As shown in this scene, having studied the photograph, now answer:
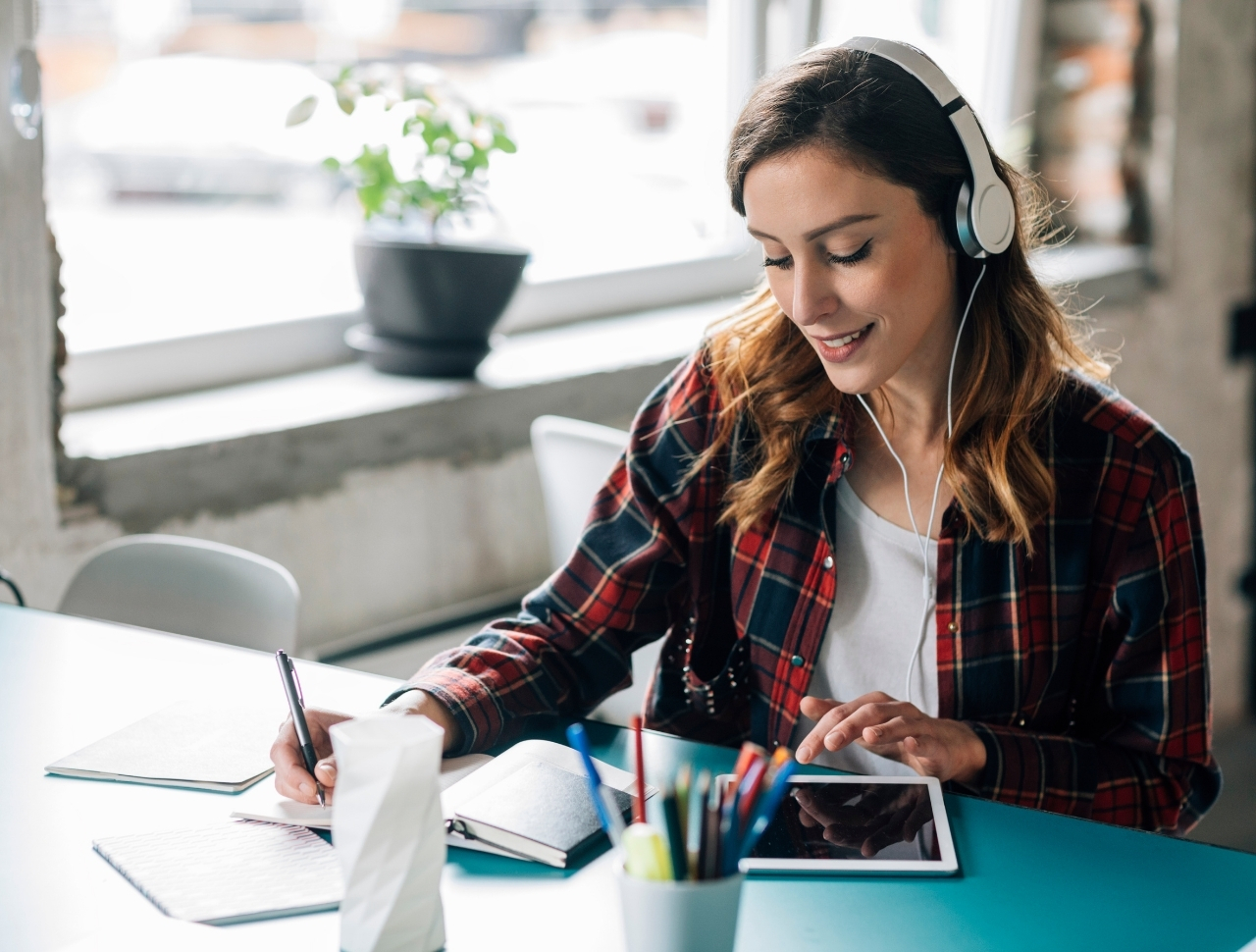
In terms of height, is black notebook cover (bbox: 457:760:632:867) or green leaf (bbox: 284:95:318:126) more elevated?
green leaf (bbox: 284:95:318:126)

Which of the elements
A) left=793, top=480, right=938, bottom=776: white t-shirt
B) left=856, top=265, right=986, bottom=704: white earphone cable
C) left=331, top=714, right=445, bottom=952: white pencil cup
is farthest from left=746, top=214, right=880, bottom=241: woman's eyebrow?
left=331, top=714, right=445, bottom=952: white pencil cup

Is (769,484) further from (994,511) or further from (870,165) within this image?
(870,165)

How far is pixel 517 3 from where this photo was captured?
8.55 feet

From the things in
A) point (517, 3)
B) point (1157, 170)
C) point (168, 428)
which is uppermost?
point (517, 3)

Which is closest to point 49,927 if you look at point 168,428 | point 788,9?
point 168,428

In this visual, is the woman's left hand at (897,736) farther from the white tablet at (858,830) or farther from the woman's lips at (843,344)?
the woman's lips at (843,344)

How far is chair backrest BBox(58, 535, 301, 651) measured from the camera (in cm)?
161

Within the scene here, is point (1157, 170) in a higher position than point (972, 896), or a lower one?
higher

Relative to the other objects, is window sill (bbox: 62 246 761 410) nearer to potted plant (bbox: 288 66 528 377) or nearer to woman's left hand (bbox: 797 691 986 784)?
potted plant (bbox: 288 66 528 377)

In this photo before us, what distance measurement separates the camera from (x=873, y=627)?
54.2 inches

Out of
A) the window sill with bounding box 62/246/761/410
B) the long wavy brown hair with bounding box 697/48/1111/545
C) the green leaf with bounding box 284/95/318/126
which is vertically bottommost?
the window sill with bounding box 62/246/761/410

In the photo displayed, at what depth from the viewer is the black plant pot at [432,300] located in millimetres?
2117

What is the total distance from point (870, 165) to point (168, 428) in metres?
1.12

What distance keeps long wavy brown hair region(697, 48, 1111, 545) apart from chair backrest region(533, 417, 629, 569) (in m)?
0.40
